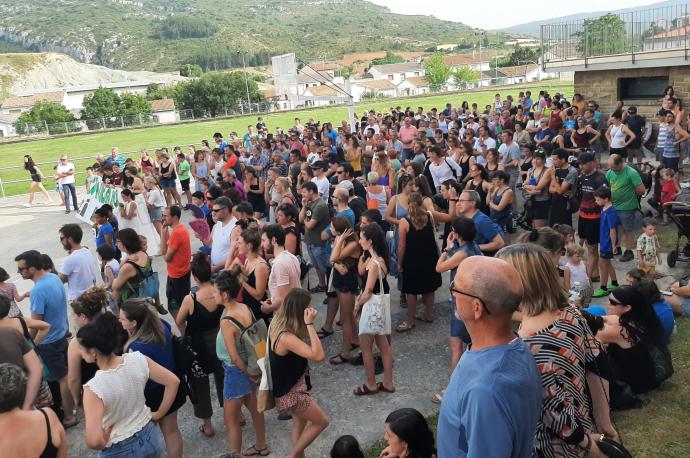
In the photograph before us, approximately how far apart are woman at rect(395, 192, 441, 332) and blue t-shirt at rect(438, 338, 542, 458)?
4533mm

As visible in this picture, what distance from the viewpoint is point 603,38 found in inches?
659

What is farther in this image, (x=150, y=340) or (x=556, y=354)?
(x=150, y=340)

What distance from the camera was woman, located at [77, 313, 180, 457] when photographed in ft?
11.1

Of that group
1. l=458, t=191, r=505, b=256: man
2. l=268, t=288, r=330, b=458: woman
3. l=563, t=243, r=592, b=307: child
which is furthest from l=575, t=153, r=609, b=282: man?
l=268, t=288, r=330, b=458: woman

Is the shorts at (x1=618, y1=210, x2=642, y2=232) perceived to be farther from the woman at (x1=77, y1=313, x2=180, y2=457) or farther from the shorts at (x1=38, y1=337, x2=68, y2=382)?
the shorts at (x1=38, y1=337, x2=68, y2=382)

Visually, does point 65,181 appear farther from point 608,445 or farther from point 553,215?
point 608,445

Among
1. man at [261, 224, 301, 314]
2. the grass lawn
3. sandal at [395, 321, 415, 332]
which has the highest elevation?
man at [261, 224, 301, 314]

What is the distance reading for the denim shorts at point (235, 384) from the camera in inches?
179

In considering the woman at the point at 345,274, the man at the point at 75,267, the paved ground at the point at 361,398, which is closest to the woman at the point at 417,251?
the paved ground at the point at 361,398

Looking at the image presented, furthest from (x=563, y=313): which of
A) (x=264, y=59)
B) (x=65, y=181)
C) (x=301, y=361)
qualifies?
(x=264, y=59)

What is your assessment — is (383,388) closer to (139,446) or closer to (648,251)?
(139,446)

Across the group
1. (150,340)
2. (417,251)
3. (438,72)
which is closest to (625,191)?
(417,251)

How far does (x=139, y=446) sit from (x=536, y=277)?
2654 millimetres

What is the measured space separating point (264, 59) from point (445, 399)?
206370 millimetres
